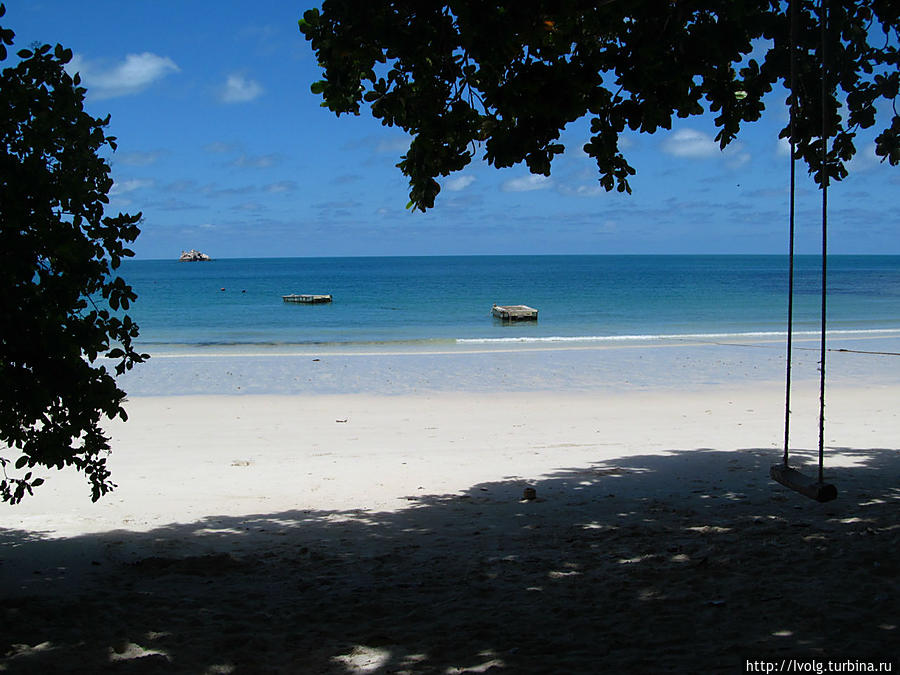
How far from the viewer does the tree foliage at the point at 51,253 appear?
3.60 meters

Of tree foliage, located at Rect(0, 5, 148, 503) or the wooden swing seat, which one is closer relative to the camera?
tree foliage, located at Rect(0, 5, 148, 503)

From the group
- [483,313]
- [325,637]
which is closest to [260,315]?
[483,313]

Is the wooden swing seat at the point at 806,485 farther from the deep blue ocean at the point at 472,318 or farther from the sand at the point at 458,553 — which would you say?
the deep blue ocean at the point at 472,318

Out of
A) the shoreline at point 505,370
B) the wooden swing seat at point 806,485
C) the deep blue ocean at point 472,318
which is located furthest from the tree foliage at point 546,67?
the deep blue ocean at point 472,318

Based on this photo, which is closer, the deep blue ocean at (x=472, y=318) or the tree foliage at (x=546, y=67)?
the tree foliage at (x=546, y=67)

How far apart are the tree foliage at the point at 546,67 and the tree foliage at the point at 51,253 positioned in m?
1.83

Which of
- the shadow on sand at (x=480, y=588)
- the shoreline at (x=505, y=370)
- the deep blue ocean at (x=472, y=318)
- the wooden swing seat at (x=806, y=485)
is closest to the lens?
the shadow on sand at (x=480, y=588)

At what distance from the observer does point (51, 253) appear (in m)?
3.79

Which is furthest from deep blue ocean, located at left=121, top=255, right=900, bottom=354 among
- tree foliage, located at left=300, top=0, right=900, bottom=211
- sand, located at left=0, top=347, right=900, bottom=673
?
tree foliage, located at left=300, top=0, right=900, bottom=211

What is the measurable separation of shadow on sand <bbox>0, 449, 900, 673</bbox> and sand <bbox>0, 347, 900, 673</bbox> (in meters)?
0.02

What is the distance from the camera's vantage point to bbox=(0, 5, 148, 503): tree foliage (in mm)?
3604

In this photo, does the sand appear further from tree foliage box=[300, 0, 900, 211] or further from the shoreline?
the shoreline

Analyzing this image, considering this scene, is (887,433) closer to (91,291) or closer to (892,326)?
(91,291)

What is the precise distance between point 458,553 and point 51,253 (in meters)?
3.04
